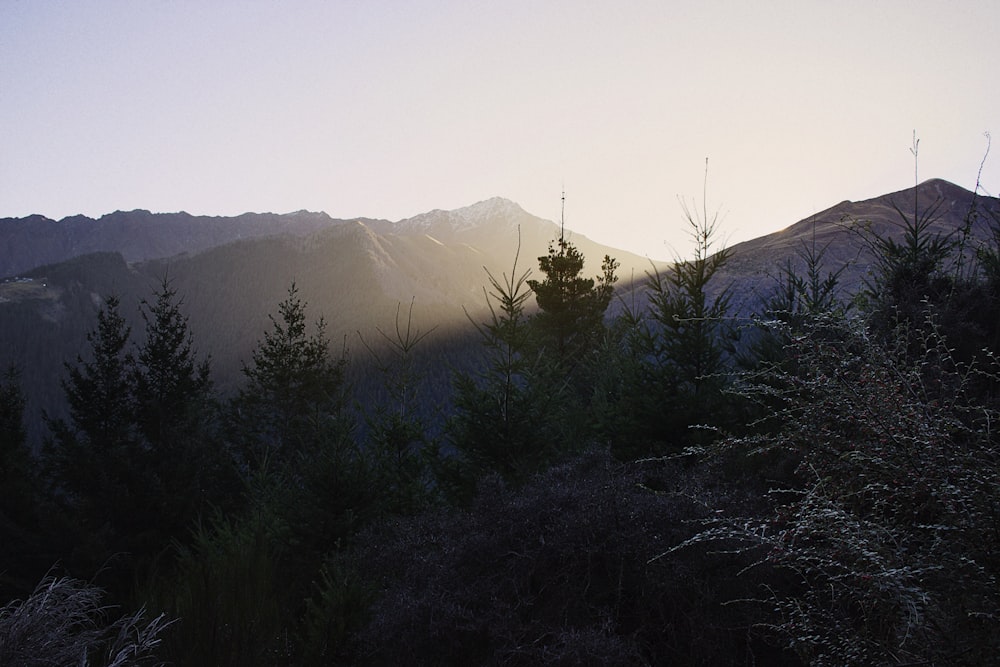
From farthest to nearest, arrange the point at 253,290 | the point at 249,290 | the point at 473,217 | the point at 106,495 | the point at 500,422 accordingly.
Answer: the point at 473,217
the point at 253,290
the point at 249,290
the point at 106,495
the point at 500,422

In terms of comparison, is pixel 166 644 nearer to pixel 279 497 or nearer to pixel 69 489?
pixel 279 497

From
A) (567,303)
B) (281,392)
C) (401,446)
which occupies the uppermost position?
(567,303)

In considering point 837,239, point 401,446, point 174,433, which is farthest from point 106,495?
point 837,239

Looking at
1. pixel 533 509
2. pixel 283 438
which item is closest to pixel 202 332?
pixel 283 438

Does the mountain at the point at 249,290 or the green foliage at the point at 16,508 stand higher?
the mountain at the point at 249,290

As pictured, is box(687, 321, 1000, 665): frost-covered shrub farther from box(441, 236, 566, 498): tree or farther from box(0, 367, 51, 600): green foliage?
box(0, 367, 51, 600): green foliage

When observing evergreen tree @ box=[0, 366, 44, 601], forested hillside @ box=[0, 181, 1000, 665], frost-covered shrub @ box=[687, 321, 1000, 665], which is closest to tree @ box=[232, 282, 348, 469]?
evergreen tree @ box=[0, 366, 44, 601]

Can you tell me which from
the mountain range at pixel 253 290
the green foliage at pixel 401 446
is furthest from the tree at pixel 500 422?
the mountain range at pixel 253 290

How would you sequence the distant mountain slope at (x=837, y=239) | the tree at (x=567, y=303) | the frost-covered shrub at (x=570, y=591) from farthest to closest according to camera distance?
the tree at (x=567, y=303) → the distant mountain slope at (x=837, y=239) → the frost-covered shrub at (x=570, y=591)

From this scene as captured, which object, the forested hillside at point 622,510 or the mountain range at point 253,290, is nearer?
the forested hillside at point 622,510

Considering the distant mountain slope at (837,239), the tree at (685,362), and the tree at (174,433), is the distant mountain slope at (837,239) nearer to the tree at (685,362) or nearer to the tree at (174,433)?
the tree at (685,362)

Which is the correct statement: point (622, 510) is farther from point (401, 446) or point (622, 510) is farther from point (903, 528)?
point (401, 446)

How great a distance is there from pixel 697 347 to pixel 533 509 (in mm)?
5143

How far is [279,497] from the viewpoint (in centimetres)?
923
